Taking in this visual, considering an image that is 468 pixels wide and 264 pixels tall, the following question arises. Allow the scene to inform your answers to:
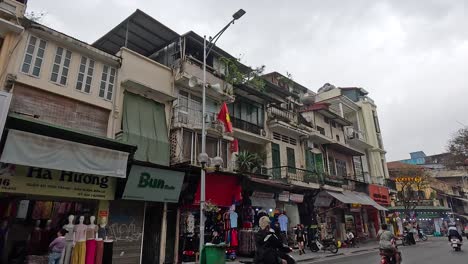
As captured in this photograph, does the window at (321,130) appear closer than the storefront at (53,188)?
No

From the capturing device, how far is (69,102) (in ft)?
41.7

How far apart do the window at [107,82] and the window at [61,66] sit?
152 cm

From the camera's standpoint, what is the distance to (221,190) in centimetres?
1644

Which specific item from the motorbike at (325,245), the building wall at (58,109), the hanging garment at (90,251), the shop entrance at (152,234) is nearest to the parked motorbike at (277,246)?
the hanging garment at (90,251)

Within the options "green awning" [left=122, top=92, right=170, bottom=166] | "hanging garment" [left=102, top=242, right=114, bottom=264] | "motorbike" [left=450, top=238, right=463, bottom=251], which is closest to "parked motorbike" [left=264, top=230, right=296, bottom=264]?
"hanging garment" [left=102, top=242, right=114, bottom=264]

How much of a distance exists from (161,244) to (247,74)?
13132 mm

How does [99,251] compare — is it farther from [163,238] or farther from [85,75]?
[85,75]

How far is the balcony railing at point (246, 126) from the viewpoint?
Answer: 19.8 m

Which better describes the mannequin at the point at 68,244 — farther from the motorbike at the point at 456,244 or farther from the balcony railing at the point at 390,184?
the balcony railing at the point at 390,184

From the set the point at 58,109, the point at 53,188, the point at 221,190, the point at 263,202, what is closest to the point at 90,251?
the point at 53,188

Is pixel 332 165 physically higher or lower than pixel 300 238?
higher

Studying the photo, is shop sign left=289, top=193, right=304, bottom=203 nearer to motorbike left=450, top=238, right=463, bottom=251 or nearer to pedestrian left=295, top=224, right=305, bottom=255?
pedestrian left=295, top=224, right=305, bottom=255

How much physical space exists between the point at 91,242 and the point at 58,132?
412 centimetres

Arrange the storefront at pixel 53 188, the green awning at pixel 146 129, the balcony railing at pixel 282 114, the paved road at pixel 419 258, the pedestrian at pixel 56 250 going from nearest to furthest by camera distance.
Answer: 1. the pedestrian at pixel 56 250
2. the storefront at pixel 53 188
3. the paved road at pixel 419 258
4. the green awning at pixel 146 129
5. the balcony railing at pixel 282 114
